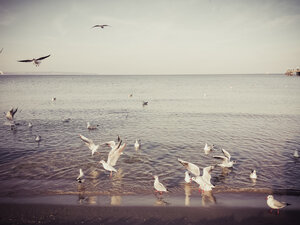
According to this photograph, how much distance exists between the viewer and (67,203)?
25.7ft

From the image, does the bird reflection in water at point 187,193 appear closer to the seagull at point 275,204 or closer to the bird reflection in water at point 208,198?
the bird reflection in water at point 208,198

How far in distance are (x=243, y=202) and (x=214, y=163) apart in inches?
166

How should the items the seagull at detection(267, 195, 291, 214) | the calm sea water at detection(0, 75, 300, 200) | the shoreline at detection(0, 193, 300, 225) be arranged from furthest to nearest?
the calm sea water at detection(0, 75, 300, 200) < the seagull at detection(267, 195, 291, 214) < the shoreline at detection(0, 193, 300, 225)

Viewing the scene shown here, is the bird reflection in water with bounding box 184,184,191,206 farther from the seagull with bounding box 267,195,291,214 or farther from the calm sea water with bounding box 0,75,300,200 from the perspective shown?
the seagull with bounding box 267,195,291,214

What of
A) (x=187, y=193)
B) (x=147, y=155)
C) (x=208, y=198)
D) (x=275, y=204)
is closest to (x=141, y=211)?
(x=187, y=193)

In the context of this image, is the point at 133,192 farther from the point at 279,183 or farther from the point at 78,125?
the point at 78,125

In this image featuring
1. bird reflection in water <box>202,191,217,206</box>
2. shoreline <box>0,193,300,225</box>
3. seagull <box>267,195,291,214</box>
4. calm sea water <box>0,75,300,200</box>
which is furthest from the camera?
calm sea water <box>0,75,300,200</box>

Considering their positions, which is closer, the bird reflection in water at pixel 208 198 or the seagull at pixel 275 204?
the seagull at pixel 275 204

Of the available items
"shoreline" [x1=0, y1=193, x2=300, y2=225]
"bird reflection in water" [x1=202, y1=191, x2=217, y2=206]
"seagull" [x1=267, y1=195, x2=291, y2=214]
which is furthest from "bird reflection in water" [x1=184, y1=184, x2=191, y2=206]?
"seagull" [x1=267, y1=195, x2=291, y2=214]

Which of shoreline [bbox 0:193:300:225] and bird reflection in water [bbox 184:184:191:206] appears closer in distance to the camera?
shoreline [bbox 0:193:300:225]

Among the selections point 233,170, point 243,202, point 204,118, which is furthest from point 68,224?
point 204,118

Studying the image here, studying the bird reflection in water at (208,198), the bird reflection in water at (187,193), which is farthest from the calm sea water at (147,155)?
the bird reflection in water at (208,198)

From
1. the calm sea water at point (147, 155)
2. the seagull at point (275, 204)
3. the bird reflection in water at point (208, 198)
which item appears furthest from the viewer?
the calm sea water at point (147, 155)

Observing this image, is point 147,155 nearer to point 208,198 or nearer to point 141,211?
point 208,198
